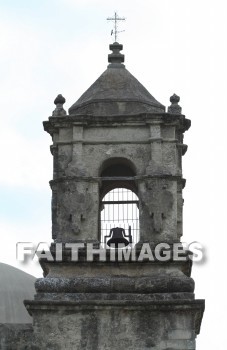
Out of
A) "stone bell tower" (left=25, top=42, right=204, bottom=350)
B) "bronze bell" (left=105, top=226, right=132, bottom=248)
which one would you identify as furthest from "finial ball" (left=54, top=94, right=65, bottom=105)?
"bronze bell" (left=105, top=226, right=132, bottom=248)

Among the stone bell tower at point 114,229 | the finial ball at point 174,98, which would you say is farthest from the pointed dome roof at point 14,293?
the finial ball at point 174,98

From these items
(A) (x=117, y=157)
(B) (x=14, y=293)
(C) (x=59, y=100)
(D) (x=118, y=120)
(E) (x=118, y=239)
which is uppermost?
(C) (x=59, y=100)

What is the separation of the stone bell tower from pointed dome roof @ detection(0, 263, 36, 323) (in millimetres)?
2211

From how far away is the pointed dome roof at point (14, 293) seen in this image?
73.8 ft

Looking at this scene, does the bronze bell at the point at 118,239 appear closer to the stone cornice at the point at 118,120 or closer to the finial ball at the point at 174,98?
the stone cornice at the point at 118,120

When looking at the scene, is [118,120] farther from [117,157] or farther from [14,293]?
[14,293]

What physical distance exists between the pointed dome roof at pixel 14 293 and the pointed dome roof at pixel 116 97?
387 centimetres

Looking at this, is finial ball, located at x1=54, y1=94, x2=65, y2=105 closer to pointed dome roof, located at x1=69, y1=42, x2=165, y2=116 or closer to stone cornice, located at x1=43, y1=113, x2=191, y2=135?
pointed dome roof, located at x1=69, y1=42, x2=165, y2=116

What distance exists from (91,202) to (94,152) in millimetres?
1040

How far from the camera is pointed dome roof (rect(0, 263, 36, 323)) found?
22.5 meters

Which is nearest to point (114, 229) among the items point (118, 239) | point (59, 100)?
point (118, 239)

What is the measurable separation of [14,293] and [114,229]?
3.01 meters

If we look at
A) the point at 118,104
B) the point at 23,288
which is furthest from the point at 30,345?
the point at 118,104

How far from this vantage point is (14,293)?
2294cm
